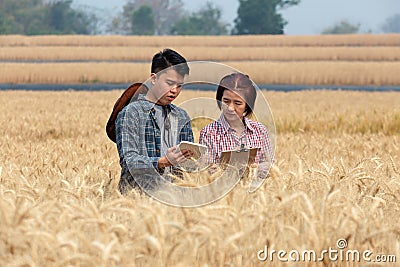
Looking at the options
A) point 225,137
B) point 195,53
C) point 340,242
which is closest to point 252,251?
point 340,242

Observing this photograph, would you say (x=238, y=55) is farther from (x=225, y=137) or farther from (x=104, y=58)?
(x=225, y=137)

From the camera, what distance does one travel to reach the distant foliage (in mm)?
71938

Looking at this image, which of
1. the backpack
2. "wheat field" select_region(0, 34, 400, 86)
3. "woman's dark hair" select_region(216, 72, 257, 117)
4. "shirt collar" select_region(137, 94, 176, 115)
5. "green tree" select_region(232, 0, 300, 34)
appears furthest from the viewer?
"green tree" select_region(232, 0, 300, 34)

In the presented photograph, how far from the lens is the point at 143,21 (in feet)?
243

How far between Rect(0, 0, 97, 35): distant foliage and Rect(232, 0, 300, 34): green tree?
16729 mm

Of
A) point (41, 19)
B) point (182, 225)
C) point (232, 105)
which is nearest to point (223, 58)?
point (41, 19)

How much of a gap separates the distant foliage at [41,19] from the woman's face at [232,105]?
64444 millimetres

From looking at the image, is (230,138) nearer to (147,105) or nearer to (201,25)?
(147,105)

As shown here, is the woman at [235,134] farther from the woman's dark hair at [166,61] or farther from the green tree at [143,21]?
the green tree at [143,21]

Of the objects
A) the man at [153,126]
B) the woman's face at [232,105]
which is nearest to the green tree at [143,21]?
the woman's face at [232,105]

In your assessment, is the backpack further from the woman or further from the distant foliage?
the distant foliage

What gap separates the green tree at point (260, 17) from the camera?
59688 mm

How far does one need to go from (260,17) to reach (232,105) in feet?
187

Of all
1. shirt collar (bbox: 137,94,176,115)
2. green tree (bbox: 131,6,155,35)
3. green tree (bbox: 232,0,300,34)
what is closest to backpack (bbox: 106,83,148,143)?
shirt collar (bbox: 137,94,176,115)
